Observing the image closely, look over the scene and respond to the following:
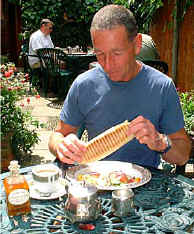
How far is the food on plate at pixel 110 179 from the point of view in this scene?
164 cm

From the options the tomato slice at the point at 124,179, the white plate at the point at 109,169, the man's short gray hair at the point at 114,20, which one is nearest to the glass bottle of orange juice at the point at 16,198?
the white plate at the point at 109,169

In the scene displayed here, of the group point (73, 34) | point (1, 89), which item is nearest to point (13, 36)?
point (73, 34)

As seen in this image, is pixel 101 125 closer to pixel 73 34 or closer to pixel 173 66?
pixel 173 66

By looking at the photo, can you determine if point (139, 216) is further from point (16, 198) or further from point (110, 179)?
point (16, 198)

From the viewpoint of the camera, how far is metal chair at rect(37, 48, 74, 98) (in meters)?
7.55

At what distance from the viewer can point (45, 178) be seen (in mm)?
1493

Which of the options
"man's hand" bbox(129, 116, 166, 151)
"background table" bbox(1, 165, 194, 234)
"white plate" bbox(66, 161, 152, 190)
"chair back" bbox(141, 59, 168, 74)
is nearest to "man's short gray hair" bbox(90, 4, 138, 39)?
"man's hand" bbox(129, 116, 166, 151)

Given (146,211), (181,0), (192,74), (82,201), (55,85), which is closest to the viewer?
(82,201)

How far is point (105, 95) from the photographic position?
2.03 m

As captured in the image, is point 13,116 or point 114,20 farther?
point 13,116

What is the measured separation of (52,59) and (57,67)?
198 mm

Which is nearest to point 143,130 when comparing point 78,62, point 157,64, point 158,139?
point 158,139

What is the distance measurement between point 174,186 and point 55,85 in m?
6.71

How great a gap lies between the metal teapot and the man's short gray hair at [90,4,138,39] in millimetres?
819
